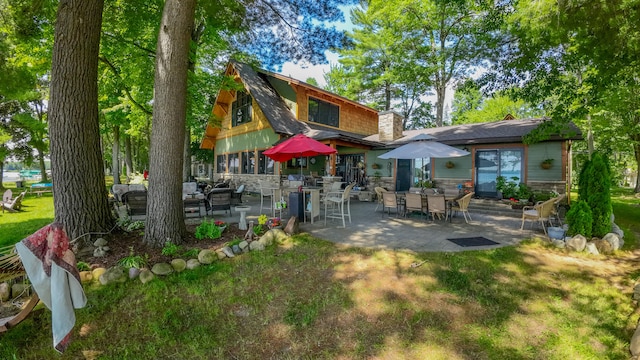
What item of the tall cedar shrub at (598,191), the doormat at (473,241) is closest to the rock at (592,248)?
the tall cedar shrub at (598,191)

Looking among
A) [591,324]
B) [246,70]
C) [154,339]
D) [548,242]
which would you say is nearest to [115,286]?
[154,339]

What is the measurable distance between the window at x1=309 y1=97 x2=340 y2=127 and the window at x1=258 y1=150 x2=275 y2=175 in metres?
3.27

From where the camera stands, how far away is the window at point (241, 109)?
51.7 ft

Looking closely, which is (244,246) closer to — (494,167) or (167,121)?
(167,121)

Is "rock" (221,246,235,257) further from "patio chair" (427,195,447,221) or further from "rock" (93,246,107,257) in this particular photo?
"patio chair" (427,195,447,221)

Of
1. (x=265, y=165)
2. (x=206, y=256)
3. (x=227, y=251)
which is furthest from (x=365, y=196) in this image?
(x=206, y=256)

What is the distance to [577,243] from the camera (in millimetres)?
5059

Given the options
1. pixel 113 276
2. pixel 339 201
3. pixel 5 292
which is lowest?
pixel 5 292

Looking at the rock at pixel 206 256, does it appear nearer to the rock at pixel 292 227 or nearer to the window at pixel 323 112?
the rock at pixel 292 227

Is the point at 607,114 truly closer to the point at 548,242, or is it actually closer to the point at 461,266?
the point at 548,242

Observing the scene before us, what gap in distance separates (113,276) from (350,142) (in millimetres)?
9777

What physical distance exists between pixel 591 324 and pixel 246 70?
16.2 meters

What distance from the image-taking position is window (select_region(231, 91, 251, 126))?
1575cm

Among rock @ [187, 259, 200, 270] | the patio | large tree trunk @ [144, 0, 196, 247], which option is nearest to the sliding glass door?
the patio
